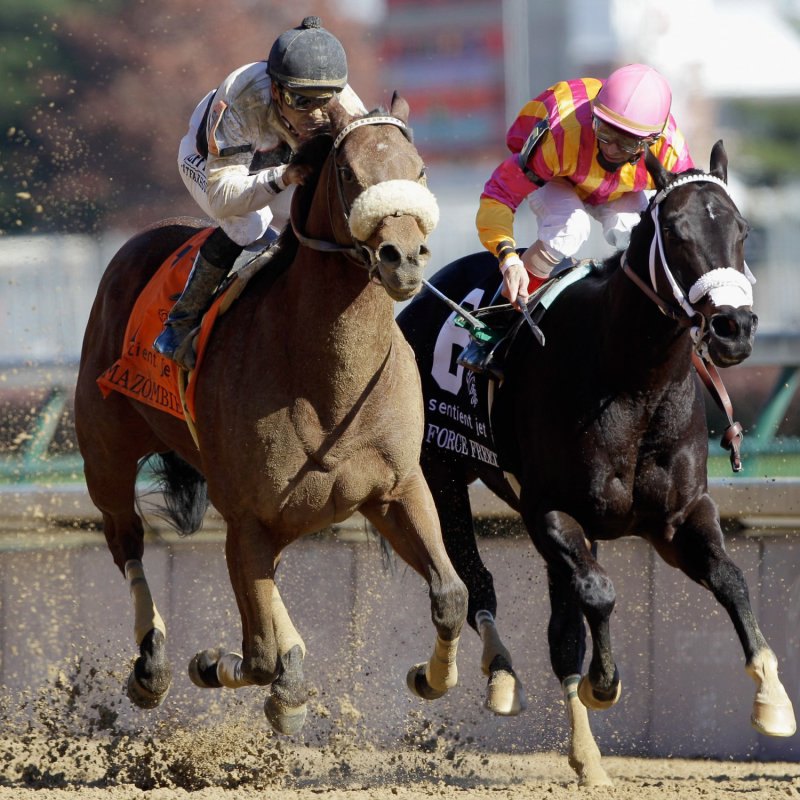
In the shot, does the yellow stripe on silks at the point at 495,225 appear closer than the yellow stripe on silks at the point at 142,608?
Yes

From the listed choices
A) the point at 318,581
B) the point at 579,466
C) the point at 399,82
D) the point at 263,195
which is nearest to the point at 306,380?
the point at 263,195

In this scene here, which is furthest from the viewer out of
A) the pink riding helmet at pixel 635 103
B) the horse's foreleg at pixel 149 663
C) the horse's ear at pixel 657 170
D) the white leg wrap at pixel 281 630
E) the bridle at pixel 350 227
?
the horse's foreleg at pixel 149 663

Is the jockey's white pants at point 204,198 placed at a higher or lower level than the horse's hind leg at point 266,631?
higher

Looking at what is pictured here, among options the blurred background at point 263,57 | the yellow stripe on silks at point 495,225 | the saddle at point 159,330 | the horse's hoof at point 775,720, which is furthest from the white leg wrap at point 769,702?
the blurred background at point 263,57

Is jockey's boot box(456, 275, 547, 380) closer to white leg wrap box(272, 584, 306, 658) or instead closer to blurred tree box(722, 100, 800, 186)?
white leg wrap box(272, 584, 306, 658)

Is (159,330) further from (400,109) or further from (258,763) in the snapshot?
(258,763)

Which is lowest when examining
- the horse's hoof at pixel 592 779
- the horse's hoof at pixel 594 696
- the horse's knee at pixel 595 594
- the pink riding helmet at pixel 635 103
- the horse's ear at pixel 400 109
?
the horse's hoof at pixel 592 779

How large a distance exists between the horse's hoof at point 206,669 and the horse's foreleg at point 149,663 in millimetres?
391

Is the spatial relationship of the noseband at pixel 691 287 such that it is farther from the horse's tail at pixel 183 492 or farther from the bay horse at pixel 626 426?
the horse's tail at pixel 183 492

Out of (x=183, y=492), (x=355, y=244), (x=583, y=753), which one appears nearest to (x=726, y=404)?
(x=583, y=753)

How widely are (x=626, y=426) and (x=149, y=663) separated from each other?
192cm

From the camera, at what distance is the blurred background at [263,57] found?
366 inches

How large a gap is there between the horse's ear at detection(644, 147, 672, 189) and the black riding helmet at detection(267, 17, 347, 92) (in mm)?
968

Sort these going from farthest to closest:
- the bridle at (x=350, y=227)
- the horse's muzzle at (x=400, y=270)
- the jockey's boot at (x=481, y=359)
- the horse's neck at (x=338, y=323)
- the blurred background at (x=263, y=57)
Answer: the blurred background at (x=263, y=57)
the jockey's boot at (x=481, y=359)
the horse's neck at (x=338, y=323)
the bridle at (x=350, y=227)
the horse's muzzle at (x=400, y=270)
